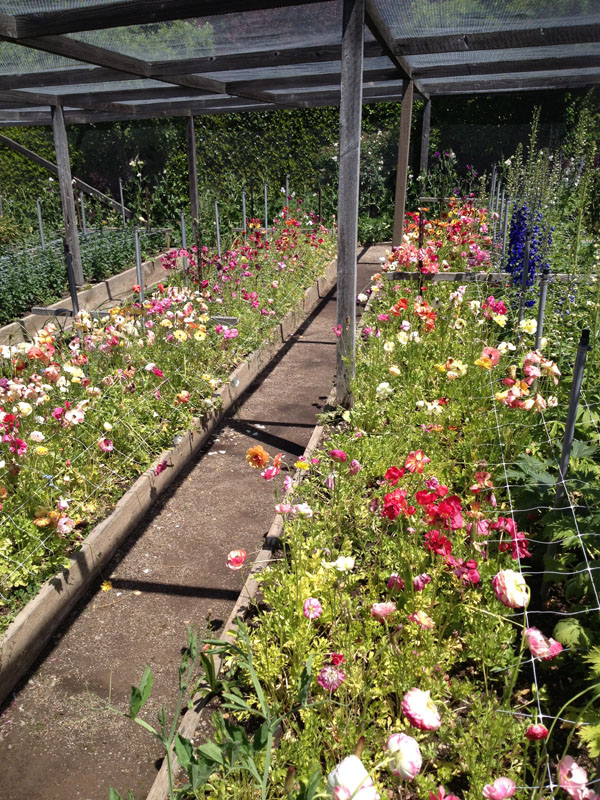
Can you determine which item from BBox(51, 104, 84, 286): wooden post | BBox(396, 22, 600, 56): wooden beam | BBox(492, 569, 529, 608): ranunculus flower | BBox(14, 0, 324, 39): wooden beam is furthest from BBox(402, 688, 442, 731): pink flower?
BBox(51, 104, 84, 286): wooden post

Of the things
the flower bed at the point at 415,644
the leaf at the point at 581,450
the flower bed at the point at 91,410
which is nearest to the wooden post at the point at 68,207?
the flower bed at the point at 91,410

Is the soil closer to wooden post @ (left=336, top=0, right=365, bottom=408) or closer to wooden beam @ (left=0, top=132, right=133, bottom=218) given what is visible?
wooden post @ (left=336, top=0, right=365, bottom=408)

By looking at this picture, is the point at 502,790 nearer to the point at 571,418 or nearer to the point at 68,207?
the point at 571,418

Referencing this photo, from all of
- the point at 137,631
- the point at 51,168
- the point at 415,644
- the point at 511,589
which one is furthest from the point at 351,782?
the point at 51,168

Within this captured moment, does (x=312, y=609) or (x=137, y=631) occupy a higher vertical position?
(x=312, y=609)

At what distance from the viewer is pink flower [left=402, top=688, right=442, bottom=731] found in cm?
133

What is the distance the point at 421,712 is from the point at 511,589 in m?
0.40

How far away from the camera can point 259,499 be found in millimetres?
4031

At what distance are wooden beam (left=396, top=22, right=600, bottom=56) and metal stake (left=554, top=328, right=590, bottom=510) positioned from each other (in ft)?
12.0

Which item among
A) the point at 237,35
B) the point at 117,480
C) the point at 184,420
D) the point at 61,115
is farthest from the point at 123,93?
the point at 117,480

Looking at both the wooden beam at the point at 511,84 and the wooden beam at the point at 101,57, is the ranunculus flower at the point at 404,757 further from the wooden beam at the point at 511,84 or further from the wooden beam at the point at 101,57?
the wooden beam at the point at 511,84

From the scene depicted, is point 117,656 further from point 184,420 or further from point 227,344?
point 227,344

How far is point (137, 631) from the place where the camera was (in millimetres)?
2920

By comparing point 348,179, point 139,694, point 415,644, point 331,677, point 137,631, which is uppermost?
point 348,179
